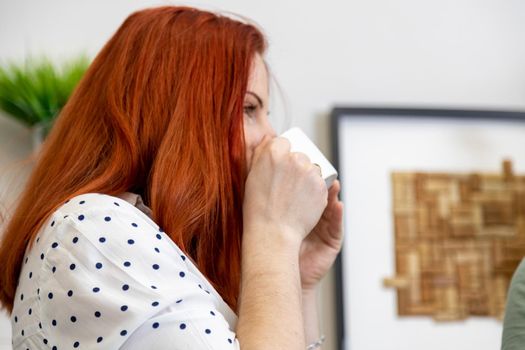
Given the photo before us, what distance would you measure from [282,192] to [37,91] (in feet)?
2.15

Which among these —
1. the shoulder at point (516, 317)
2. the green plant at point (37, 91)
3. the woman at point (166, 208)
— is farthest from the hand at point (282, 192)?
the green plant at point (37, 91)

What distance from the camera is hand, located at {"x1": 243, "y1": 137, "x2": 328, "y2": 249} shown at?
2.48 feet

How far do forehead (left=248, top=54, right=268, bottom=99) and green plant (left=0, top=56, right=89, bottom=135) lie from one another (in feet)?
1.62

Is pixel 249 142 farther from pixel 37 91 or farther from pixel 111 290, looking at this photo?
pixel 37 91

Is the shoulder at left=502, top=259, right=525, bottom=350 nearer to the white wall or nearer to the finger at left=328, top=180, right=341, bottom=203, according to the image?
the finger at left=328, top=180, right=341, bottom=203

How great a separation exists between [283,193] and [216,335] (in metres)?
0.22

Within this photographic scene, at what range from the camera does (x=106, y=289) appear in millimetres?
609

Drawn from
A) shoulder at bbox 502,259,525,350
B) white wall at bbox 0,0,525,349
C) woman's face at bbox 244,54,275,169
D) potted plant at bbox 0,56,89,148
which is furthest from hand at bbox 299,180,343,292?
potted plant at bbox 0,56,89,148

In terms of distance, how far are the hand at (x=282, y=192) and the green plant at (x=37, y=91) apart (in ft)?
1.84

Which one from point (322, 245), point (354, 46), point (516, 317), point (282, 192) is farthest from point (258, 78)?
point (354, 46)

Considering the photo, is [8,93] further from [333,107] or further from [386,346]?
[386,346]

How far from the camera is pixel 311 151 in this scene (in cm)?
92

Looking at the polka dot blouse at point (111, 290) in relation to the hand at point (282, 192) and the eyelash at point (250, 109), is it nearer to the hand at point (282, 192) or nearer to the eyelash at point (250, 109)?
the hand at point (282, 192)

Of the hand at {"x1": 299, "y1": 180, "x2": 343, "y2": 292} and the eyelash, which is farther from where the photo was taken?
the hand at {"x1": 299, "y1": 180, "x2": 343, "y2": 292}
